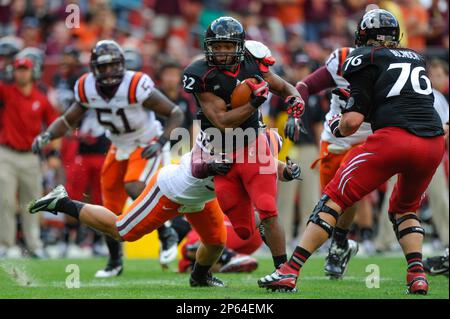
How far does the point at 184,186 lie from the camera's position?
19.8 feet

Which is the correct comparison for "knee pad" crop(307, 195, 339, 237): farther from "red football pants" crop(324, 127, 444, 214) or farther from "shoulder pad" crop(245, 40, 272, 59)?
"shoulder pad" crop(245, 40, 272, 59)

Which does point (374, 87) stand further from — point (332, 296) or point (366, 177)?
point (332, 296)

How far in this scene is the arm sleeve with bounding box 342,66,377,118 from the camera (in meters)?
5.68

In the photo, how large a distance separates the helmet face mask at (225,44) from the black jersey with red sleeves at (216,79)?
0.06 metres

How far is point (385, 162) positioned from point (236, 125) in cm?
100

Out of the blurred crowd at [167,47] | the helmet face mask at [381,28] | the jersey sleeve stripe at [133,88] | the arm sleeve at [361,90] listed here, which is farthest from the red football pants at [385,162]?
the blurred crowd at [167,47]

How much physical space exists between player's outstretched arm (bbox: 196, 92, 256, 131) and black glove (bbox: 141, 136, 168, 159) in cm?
163

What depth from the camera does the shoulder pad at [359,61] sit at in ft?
18.6

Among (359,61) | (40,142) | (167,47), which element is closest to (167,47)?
(167,47)

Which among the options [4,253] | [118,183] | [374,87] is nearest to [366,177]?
[374,87]

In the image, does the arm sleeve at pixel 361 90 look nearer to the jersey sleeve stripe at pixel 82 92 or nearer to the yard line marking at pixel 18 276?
the yard line marking at pixel 18 276

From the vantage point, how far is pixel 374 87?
5.74 m

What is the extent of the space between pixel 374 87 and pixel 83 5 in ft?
30.3

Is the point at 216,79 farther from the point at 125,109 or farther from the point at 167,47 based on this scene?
the point at 167,47
